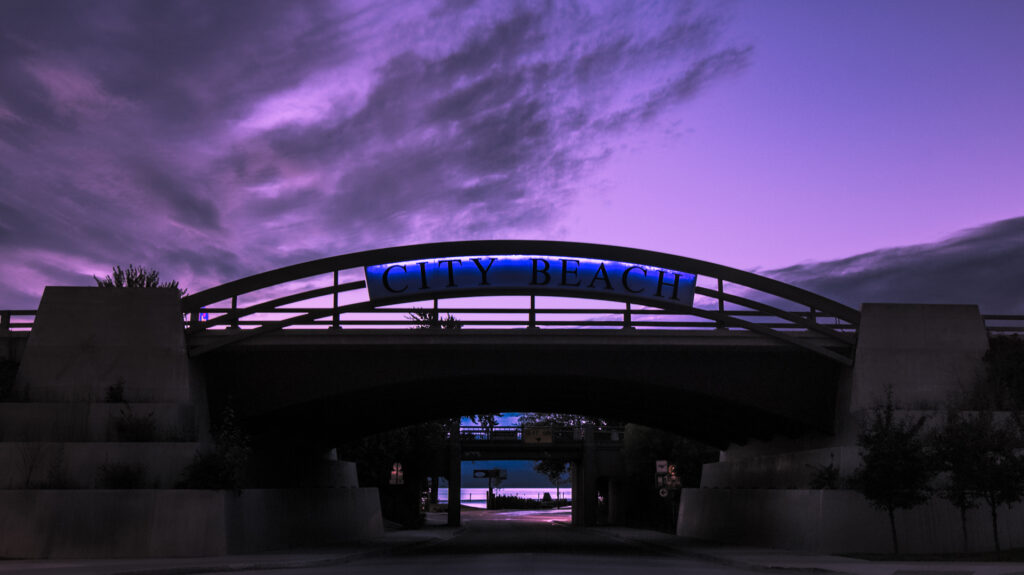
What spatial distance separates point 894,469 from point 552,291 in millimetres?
12433

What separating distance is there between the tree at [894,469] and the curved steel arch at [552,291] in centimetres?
506

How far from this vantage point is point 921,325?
3559cm

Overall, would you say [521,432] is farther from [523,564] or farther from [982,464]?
[982,464]

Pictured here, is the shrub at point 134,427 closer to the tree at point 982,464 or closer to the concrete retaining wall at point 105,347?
the concrete retaining wall at point 105,347

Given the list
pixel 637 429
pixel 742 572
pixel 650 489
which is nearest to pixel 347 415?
pixel 742 572

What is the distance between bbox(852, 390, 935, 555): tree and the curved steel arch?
506 cm

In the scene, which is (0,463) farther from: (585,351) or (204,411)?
(585,351)

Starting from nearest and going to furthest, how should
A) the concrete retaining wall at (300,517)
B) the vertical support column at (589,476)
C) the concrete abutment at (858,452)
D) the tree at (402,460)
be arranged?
the concrete abutment at (858,452) < the concrete retaining wall at (300,517) < the tree at (402,460) < the vertical support column at (589,476)

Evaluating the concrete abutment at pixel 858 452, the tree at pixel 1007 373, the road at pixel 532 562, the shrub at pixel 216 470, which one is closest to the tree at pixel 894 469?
the concrete abutment at pixel 858 452

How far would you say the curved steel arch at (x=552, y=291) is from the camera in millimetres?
34906

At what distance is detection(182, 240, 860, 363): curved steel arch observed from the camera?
34906 mm

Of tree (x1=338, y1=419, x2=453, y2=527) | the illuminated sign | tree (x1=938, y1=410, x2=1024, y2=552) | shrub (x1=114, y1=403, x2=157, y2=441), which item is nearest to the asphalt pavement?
tree (x1=938, y1=410, x2=1024, y2=552)

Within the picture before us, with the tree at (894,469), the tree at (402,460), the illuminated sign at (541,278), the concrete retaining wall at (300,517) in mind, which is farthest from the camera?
the tree at (402,460)

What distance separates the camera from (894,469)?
29.5 m
